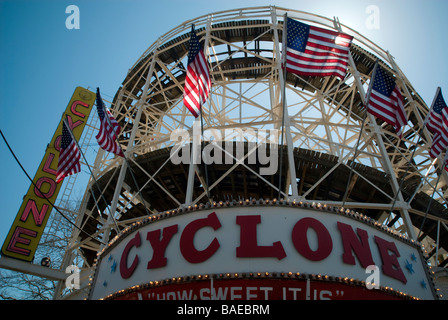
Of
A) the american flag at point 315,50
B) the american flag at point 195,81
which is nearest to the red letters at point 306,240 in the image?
the american flag at point 195,81

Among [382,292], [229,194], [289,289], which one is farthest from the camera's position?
[229,194]

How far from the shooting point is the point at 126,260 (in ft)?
25.3

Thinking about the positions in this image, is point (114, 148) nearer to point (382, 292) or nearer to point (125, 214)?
point (125, 214)

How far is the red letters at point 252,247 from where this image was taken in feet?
21.6

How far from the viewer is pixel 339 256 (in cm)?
677

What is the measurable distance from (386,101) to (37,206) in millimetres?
15618

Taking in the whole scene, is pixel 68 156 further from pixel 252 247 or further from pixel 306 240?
pixel 306 240

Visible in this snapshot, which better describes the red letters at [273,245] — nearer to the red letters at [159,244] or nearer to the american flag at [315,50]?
the red letters at [159,244]

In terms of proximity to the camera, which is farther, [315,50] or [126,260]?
[315,50]

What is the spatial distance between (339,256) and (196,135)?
6.48m

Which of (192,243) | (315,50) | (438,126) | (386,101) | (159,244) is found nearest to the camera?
(192,243)

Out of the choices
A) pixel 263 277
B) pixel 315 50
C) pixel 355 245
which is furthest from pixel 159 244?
pixel 315 50
